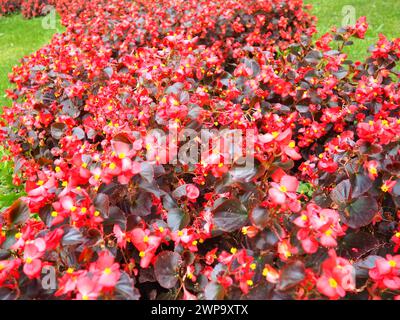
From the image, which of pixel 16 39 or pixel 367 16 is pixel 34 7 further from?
pixel 367 16

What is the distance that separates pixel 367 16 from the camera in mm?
6191

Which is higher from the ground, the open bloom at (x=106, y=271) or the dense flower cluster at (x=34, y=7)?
the open bloom at (x=106, y=271)

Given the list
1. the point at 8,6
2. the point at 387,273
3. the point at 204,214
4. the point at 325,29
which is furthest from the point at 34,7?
the point at 387,273

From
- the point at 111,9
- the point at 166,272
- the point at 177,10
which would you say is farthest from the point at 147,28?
the point at 166,272

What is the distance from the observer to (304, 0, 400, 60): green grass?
5.11 meters

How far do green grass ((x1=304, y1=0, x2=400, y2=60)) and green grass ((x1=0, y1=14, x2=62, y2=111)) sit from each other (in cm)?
425

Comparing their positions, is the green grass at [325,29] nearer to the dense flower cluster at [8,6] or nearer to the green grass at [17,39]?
the green grass at [17,39]

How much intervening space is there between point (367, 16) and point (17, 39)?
6218 millimetres

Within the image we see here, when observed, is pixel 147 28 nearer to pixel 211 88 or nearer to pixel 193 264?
pixel 211 88

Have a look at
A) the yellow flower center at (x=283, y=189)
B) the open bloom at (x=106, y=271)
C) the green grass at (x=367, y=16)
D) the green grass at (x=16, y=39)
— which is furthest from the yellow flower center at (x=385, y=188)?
the green grass at (x=367, y=16)

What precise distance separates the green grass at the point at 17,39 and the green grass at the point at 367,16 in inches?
168

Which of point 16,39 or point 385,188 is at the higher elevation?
point 385,188

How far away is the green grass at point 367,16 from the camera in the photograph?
5.11m

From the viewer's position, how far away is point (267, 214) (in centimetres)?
100
